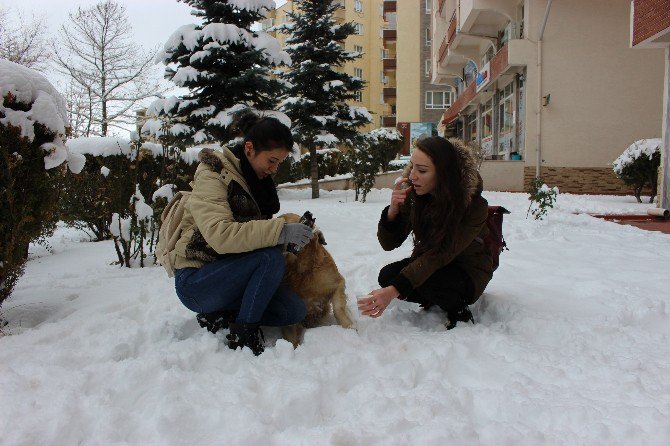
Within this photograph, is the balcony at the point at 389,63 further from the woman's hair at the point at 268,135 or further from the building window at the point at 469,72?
the woman's hair at the point at 268,135

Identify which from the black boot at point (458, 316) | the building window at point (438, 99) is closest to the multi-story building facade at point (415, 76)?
the building window at point (438, 99)

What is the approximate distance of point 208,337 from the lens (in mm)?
2477

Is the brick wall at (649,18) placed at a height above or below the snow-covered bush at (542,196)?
above

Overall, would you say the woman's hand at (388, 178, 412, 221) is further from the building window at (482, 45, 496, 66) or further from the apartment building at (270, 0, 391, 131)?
the apartment building at (270, 0, 391, 131)

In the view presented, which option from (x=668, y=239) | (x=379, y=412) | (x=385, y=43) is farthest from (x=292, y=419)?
(x=385, y=43)

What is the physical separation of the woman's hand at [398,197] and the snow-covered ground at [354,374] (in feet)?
2.16

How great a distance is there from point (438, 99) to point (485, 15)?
2110cm

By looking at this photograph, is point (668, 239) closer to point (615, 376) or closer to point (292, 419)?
point (615, 376)

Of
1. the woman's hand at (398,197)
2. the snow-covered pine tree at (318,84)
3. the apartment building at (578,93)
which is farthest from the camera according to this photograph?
the snow-covered pine tree at (318,84)

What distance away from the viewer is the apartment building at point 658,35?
8.17m

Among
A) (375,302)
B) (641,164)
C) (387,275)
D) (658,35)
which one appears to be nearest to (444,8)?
(641,164)

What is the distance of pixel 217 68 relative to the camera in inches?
478

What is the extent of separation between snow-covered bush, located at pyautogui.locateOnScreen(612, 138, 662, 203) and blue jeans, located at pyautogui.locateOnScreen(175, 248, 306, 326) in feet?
35.3

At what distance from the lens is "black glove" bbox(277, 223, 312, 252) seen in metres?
2.30
